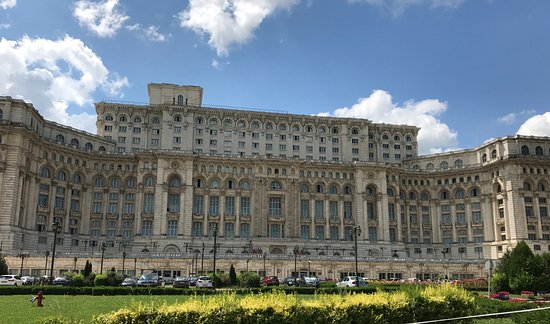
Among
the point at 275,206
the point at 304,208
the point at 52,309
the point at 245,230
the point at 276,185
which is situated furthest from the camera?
the point at 304,208

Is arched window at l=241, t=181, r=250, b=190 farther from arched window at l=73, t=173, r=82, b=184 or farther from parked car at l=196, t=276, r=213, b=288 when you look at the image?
parked car at l=196, t=276, r=213, b=288

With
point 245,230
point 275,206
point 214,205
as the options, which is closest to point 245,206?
point 245,230

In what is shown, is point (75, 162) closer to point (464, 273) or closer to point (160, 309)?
point (464, 273)

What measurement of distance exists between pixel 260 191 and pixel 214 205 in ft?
34.0

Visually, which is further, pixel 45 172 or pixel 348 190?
pixel 348 190

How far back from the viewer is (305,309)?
806 inches

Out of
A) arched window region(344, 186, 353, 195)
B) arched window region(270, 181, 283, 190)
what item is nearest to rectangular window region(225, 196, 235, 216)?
arched window region(270, 181, 283, 190)

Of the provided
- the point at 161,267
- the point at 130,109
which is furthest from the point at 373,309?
the point at 130,109

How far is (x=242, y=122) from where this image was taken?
116 m

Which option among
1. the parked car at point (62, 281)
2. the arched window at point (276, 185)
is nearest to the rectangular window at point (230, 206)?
the arched window at point (276, 185)

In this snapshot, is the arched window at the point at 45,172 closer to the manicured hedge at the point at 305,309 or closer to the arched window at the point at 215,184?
the arched window at the point at 215,184

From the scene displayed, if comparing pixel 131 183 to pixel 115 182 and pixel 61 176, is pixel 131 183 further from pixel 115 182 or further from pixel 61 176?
pixel 61 176

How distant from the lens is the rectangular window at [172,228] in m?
99.1

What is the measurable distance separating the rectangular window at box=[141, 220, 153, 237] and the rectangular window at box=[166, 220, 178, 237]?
4129mm
